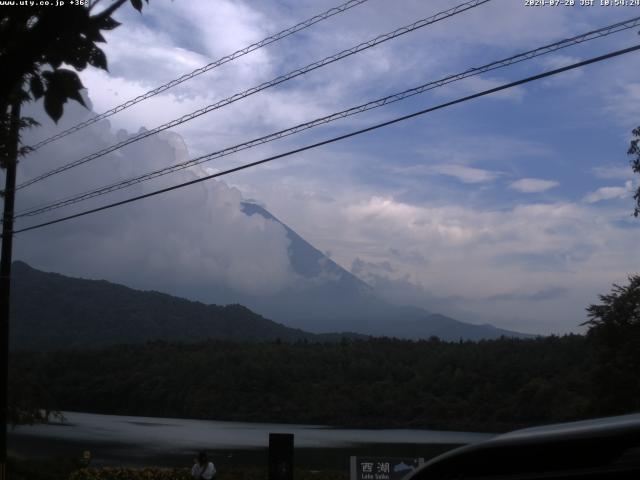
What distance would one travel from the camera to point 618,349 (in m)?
26.8

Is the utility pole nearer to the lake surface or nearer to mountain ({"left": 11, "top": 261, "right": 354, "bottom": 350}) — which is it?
the lake surface

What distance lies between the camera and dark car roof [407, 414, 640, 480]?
2756 millimetres

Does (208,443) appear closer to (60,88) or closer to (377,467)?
(377,467)

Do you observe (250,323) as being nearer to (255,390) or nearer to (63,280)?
(63,280)

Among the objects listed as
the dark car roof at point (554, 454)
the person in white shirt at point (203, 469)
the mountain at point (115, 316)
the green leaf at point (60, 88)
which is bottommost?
the person in white shirt at point (203, 469)

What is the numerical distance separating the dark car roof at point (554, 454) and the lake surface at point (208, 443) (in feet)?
75.2

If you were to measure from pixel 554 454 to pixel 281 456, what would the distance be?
47.2 ft

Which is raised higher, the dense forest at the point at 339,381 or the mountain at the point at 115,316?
the mountain at the point at 115,316

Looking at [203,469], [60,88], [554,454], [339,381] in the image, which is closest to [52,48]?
[60,88]

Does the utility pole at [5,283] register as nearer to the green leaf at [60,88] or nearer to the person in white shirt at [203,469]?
the person in white shirt at [203,469]

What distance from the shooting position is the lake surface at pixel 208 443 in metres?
31.3

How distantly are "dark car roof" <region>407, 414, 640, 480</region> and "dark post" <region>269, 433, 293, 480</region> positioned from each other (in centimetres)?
1389

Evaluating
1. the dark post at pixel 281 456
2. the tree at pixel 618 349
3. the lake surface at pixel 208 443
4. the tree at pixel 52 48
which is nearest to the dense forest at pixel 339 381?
the lake surface at pixel 208 443

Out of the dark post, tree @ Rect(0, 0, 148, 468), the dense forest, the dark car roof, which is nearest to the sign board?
the dark post
